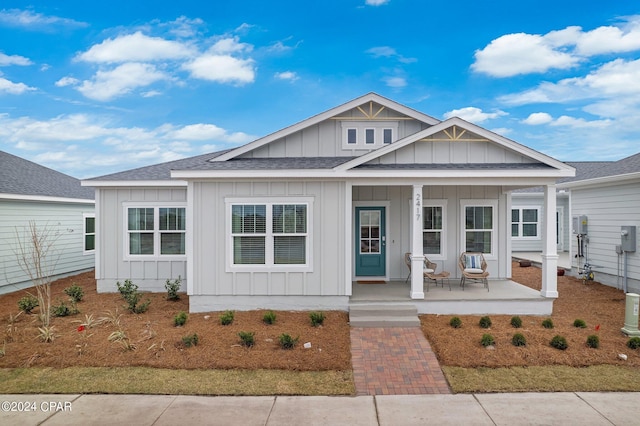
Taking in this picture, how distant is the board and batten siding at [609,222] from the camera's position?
10.8 m

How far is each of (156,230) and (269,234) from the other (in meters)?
4.45

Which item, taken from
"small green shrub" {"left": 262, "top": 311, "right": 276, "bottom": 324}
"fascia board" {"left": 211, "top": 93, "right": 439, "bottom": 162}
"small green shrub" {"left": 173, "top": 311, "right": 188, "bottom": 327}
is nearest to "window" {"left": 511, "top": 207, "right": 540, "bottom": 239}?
"fascia board" {"left": 211, "top": 93, "right": 439, "bottom": 162}

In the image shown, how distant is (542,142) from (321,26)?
39.0 feet

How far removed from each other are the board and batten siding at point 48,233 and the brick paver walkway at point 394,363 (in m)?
9.07

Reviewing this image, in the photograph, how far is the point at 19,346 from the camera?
6773 millimetres

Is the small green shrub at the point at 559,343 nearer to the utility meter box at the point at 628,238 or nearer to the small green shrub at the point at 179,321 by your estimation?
the utility meter box at the point at 628,238

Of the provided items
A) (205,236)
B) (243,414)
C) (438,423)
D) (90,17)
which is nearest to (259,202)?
(205,236)

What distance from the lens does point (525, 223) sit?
1897 centimetres

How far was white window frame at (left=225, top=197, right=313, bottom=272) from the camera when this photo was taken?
27.9 ft

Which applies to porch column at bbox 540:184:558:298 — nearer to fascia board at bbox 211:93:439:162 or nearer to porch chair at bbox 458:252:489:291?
porch chair at bbox 458:252:489:291

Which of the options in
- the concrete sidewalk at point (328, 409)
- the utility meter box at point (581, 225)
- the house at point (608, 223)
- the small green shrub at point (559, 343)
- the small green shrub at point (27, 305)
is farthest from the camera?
the utility meter box at point (581, 225)

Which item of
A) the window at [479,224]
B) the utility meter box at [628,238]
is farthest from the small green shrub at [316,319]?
the utility meter box at [628,238]

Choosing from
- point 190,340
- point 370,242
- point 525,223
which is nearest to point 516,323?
point 370,242

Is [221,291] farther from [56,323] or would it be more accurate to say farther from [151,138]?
[151,138]
